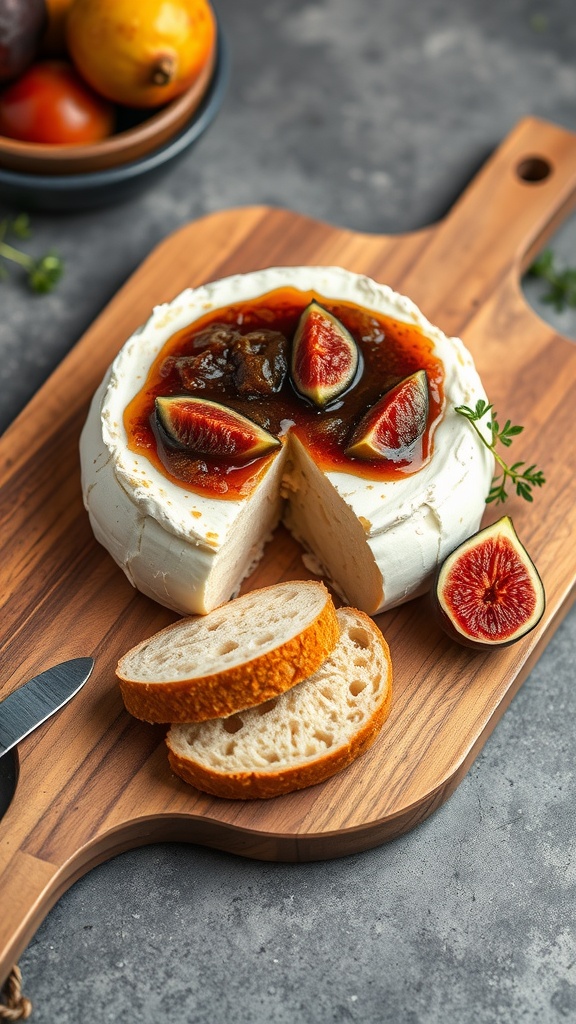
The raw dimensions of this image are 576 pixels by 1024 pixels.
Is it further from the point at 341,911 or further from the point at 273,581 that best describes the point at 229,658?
the point at 341,911

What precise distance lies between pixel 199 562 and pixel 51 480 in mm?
950

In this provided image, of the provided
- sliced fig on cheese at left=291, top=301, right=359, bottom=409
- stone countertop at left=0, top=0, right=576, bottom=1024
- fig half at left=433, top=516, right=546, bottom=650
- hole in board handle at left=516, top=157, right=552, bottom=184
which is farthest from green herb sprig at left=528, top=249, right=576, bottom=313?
fig half at left=433, top=516, right=546, bottom=650

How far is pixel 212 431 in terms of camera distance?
378 cm

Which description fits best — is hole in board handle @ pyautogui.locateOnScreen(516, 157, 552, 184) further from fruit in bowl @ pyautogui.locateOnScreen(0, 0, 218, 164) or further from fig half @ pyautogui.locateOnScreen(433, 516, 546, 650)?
fig half @ pyautogui.locateOnScreen(433, 516, 546, 650)

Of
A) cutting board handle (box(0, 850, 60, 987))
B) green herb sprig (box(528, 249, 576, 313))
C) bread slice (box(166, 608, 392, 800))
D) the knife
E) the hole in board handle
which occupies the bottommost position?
cutting board handle (box(0, 850, 60, 987))

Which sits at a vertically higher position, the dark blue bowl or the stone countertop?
the dark blue bowl

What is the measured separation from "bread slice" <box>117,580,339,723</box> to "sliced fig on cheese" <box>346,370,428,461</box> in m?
0.54

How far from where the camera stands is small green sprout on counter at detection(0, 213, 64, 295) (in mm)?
5012

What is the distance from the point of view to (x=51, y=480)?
14.3ft

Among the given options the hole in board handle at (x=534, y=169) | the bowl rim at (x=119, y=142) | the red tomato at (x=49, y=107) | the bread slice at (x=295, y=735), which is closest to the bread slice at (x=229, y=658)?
the bread slice at (x=295, y=735)

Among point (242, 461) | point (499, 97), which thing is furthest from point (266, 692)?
point (499, 97)

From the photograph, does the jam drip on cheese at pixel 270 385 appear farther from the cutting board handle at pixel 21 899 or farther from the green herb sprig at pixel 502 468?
the cutting board handle at pixel 21 899

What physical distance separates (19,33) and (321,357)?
83.9 inches

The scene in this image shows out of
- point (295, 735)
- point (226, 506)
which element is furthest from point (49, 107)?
point (295, 735)
